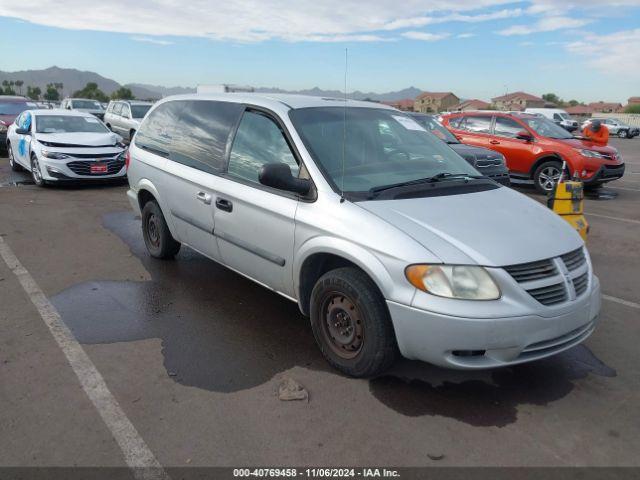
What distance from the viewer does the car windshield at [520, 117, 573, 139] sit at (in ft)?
37.8

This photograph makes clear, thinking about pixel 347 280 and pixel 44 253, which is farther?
pixel 44 253

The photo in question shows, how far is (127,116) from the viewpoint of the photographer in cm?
1864

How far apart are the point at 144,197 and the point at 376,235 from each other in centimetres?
343

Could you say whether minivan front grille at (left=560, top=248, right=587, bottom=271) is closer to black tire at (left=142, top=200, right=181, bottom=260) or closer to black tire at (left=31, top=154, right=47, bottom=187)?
black tire at (left=142, top=200, right=181, bottom=260)

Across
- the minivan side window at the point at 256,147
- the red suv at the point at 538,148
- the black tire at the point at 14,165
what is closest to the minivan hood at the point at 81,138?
the black tire at the point at 14,165

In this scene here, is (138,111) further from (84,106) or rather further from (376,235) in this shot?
(376,235)

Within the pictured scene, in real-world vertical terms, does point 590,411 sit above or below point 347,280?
below

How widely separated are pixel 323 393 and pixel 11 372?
6.67 ft

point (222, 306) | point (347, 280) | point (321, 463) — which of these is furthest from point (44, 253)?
point (321, 463)

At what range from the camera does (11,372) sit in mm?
3434

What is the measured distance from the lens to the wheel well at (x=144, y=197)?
557cm

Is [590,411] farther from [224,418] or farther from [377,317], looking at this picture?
[224,418]

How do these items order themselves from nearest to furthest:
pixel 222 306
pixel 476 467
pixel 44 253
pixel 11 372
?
pixel 476 467 < pixel 11 372 < pixel 222 306 < pixel 44 253

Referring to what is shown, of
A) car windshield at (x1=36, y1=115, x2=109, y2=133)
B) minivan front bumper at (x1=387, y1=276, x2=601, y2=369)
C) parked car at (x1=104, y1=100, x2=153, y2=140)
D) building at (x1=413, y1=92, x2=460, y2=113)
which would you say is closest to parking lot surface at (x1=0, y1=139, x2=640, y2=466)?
minivan front bumper at (x1=387, y1=276, x2=601, y2=369)
